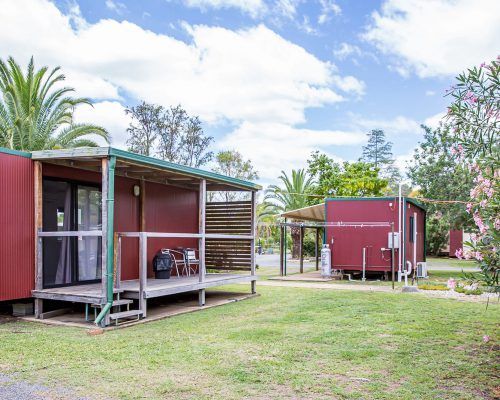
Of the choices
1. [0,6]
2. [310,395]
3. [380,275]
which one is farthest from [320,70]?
[310,395]

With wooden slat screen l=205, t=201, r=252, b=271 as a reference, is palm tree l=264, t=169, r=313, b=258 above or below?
above

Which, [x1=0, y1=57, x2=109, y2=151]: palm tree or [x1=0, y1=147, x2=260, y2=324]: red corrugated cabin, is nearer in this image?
[x1=0, y1=147, x2=260, y2=324]: red corrugated cabin

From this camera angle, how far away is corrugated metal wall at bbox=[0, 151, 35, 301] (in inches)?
291

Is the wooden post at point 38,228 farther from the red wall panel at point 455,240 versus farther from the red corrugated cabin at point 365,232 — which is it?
the red wall panel at point 455,240

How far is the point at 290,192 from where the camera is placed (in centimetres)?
2661

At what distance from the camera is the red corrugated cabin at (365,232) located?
14626 millimetres

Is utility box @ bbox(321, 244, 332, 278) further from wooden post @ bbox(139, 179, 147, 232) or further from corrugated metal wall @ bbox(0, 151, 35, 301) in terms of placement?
corrugated metal wall @ bbox(0, 151, 35, 301)

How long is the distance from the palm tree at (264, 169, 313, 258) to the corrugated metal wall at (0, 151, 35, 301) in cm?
1872

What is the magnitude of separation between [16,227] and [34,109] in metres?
9.22

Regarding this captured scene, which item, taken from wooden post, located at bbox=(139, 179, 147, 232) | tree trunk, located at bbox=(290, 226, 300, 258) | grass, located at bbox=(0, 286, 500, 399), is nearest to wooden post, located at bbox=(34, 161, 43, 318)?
grass, located at bbox=(0, 286, 500, 399)

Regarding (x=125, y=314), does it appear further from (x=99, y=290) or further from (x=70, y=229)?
(x=70, y=229)

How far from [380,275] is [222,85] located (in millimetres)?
12996

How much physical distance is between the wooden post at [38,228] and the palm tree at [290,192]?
18609 mm

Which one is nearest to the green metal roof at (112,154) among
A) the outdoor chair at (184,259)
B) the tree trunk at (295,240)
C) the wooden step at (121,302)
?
the wooden step at (121,302)
